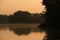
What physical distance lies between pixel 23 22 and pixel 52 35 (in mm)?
1368

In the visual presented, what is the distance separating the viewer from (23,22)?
9.71ft

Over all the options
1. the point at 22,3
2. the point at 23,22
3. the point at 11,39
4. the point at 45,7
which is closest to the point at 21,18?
the point at 23,22

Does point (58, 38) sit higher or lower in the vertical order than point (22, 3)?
lower

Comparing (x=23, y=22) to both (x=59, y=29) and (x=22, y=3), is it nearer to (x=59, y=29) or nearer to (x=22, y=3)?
(x=22, y=3)

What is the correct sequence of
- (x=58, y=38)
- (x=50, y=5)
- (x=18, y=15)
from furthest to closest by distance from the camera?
(x=18, y=15) → (x=50, y=5) → (x=58, y=38)

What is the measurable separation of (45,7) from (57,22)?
130mm

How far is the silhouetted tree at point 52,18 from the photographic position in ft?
5.36

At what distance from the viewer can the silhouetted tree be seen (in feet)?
5.36

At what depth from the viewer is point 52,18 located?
5.47ft

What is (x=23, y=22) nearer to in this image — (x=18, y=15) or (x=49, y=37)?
(x=18, y=15)

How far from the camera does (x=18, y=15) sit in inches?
113

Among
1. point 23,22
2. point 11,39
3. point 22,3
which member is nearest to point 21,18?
point 23,22

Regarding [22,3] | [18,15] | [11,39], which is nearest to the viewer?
[11,39]

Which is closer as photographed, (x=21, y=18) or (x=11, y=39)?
(x=11, y=39)
